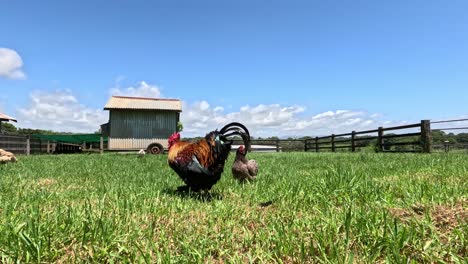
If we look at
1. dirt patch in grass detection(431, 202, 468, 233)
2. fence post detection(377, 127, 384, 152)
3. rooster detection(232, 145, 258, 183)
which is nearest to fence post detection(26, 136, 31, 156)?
rooster detection(232, 145, 258, 183)

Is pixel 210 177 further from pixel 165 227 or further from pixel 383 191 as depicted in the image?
pixel 383 191

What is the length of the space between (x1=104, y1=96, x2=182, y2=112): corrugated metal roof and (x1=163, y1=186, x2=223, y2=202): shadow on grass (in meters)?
22.6

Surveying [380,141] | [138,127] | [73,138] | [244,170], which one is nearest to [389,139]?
[380,141]

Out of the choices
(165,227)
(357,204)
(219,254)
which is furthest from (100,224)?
(357,204)

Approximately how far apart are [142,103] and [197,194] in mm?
24610

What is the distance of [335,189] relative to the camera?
3920 mm

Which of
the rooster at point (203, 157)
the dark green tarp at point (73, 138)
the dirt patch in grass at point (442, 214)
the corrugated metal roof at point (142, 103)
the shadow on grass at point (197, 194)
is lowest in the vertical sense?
the shadow on grass at point (197, 194)

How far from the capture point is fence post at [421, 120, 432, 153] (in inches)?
564

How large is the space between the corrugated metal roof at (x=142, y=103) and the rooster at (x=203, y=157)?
73.6 feet

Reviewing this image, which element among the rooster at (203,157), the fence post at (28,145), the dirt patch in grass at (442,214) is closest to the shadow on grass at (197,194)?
the rooster at (203,157)

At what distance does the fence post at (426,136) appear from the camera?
14330mm

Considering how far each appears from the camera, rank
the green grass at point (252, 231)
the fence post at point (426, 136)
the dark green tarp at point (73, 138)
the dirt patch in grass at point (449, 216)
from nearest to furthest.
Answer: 1. the green grass at point (252, 231)
2. the dirt patch in grass at point (449, 216)
3. the fence post at point (426, 136)
4. the dark green tarp at point (73, 138)

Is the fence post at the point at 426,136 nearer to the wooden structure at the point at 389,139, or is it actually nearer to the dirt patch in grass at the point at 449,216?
the wooden structure at the point at 389,139

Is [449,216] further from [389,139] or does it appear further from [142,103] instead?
[142,103]
